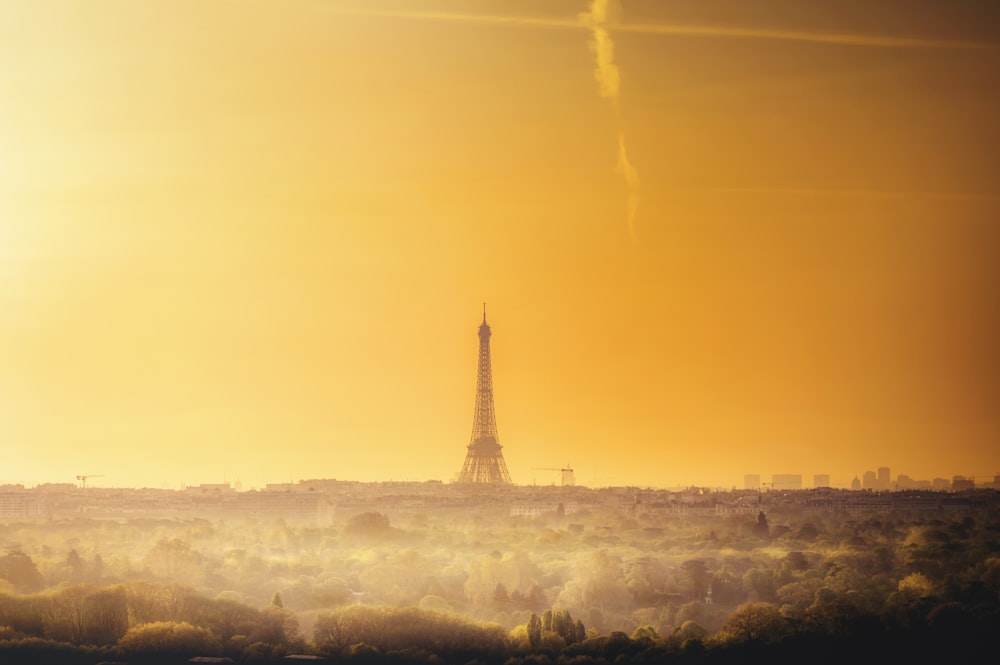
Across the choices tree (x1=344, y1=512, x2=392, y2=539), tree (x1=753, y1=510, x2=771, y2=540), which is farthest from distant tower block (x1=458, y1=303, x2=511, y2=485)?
tree (x1=753, y1=510, x2=771, y2=540)

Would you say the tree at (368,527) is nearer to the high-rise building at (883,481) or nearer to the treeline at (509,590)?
the treeline at (509,590)

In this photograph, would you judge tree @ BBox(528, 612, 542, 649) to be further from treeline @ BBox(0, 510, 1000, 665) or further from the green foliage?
the green foliage

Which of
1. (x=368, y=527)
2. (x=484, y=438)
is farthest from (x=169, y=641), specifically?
(x=484, y=438)

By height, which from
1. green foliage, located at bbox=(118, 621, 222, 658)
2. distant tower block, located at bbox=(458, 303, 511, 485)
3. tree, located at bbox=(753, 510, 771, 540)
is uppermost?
distant tower block, located at bbox=(458, 303, 511, 485)

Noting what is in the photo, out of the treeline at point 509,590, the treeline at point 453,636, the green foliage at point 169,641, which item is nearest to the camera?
the treeline at point 453,636

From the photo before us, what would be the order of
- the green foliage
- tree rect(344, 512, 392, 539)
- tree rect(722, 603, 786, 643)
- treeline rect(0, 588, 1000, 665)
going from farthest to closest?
tree rect(344, 512, 392, 539)
the green foliage
tree rect(722, 603, 786, 643)
treeline rect(0, 588, 1000, 665)

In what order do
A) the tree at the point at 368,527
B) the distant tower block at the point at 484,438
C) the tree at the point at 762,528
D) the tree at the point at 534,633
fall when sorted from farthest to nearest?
the distant tower block at the point at 484,438 → the tree at the point at 368,527 → the tree at the point at 762,528 → the tree at the point at 534,633

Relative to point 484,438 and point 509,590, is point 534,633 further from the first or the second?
point 484,438

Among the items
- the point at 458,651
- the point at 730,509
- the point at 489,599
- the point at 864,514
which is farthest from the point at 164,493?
the point at 458,651

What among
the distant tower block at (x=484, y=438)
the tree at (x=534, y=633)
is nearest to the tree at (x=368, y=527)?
the distant tower block at (x=484, y=438)

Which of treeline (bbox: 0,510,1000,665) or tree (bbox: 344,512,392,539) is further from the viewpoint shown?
tree (bbox: 344,512,392,539)

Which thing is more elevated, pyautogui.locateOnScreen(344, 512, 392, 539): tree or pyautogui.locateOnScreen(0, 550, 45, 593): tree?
pyautogui.locateOnScreen(344, 512, 392, 539): tree
